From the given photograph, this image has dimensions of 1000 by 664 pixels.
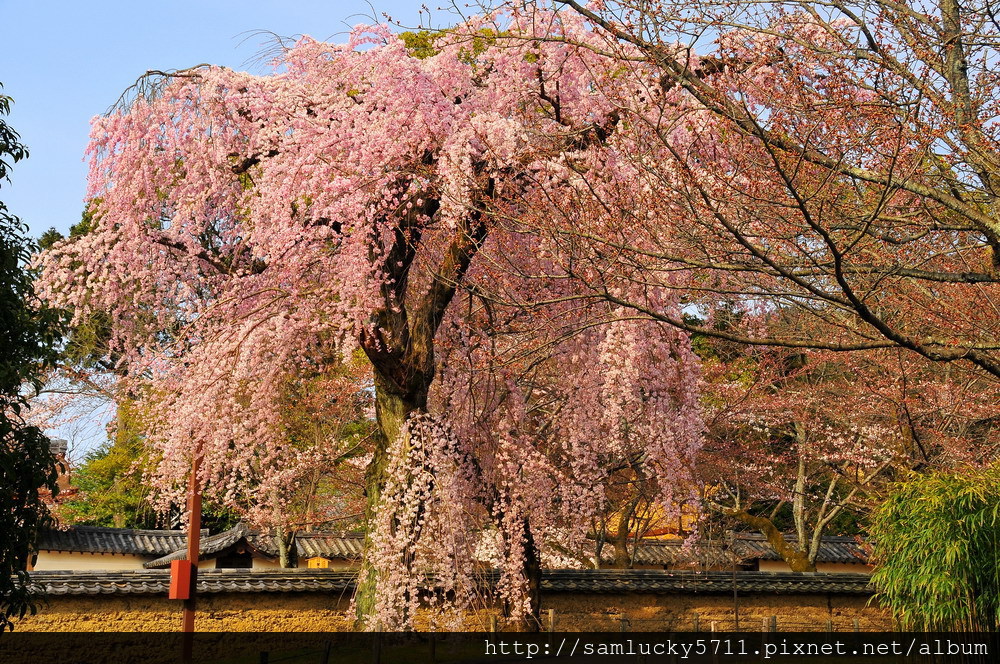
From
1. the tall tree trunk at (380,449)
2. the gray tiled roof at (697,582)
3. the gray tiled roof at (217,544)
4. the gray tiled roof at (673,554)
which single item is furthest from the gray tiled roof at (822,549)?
the tall tree trunk at (380,449)

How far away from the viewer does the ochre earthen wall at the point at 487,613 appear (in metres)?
15.9

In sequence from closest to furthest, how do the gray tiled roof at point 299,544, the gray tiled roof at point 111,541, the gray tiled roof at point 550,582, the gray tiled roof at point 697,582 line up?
the gray tiled roof at point 550,582 < the gray tiled roof at point 697,582 < the gray tiled roof at point 299,544 < the gray tiled roof at point 111,541

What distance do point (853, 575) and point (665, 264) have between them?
58.9 ft

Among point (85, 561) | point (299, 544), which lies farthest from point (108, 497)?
point (299, 544)

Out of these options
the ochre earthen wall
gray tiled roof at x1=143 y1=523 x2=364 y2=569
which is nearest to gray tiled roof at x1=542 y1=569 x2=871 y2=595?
the ochre earthen wall

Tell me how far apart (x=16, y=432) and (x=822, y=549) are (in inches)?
1108

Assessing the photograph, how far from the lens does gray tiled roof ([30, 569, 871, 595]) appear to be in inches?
632

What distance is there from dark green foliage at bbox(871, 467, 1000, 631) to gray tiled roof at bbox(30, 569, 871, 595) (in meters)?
6.94

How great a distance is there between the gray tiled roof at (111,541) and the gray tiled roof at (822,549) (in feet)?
63.3

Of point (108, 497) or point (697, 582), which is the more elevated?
point (108, 497)

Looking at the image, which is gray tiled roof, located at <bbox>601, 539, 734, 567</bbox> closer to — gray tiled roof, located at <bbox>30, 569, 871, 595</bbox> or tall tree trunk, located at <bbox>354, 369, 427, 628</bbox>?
gray tiled roof, located at <bbox>30, 569, 871, 595</bbox>

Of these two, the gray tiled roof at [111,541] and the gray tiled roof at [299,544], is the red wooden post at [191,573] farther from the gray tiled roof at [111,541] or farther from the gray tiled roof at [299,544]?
the gray tiled roof at [111,541]

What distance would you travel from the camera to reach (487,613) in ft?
49.3

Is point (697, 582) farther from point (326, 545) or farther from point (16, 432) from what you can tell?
point (16, 432)
